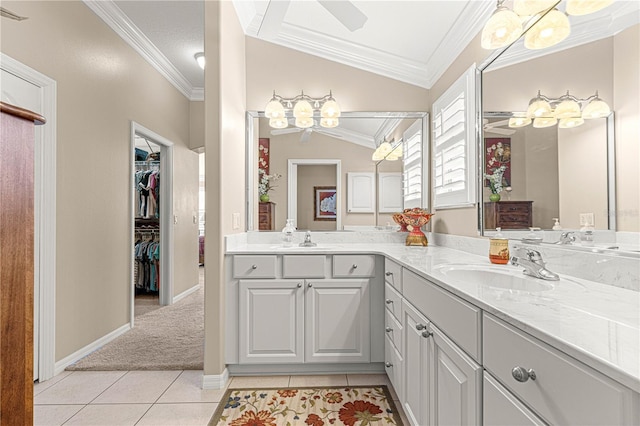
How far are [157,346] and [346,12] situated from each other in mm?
2916

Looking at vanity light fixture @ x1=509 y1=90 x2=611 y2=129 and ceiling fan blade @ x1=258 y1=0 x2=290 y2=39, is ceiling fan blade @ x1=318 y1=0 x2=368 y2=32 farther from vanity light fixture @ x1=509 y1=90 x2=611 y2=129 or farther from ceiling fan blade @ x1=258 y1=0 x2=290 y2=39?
vanity light fixture @ x1=509 y1=90 x2=611 y2=129

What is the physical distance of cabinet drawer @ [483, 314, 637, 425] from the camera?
0.57 meters

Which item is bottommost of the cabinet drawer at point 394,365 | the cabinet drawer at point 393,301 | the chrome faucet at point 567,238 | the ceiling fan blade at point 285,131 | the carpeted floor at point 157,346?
the carpeted floor at point 157,346

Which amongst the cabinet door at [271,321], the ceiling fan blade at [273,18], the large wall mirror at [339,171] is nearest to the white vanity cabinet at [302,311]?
the cabinet door at [271,321]

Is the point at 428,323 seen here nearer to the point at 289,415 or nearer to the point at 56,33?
the point at 289,415

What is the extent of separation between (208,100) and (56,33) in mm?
1254

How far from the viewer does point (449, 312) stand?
122 cm

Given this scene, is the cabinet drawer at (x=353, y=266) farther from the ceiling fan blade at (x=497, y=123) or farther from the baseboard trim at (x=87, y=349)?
the baseboard trim at (x=87, y=349)

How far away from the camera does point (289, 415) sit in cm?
198

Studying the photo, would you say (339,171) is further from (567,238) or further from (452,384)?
(452,384)

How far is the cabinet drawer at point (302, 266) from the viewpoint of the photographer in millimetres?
2432

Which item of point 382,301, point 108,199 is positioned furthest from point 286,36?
point 382,301

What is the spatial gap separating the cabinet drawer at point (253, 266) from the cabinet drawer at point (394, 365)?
90cm

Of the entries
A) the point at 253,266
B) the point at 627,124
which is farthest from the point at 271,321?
the point at 627,124
